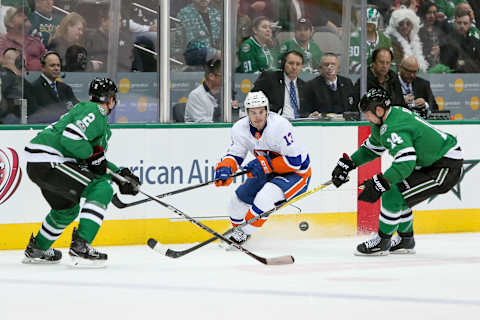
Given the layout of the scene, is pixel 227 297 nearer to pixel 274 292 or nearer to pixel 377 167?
pixel 274 292

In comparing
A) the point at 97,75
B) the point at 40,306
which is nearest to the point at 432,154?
the point at 97,75

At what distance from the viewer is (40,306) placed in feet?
13.4

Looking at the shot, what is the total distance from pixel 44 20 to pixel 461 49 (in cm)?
310

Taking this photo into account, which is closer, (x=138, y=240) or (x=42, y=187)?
(x=42, y=187)

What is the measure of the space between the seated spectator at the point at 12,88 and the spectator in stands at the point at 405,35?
2.61 meters

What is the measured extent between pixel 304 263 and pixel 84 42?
77.2 inches

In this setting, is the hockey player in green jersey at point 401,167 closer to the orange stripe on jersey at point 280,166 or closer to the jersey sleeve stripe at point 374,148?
the jersey sleeve stripe at point 374,148

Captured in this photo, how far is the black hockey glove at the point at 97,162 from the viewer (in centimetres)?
523

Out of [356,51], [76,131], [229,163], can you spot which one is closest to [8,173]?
[76,131]

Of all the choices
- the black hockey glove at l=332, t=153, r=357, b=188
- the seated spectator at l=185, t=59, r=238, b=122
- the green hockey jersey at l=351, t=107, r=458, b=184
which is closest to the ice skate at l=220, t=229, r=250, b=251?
the black hockey glove at l=332, t=153, r=357, b=188

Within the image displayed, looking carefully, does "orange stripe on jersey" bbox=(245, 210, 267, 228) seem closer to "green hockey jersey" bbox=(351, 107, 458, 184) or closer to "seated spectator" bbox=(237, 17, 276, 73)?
"green hockey jersey" bbox=(351, 107, 458, 184)

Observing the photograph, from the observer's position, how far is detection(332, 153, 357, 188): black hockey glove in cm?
566

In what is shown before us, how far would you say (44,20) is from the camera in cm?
600

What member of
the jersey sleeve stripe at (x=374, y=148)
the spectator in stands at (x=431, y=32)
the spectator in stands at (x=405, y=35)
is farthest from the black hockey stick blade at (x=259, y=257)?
the spectator in stands at (x=431, y=32)
